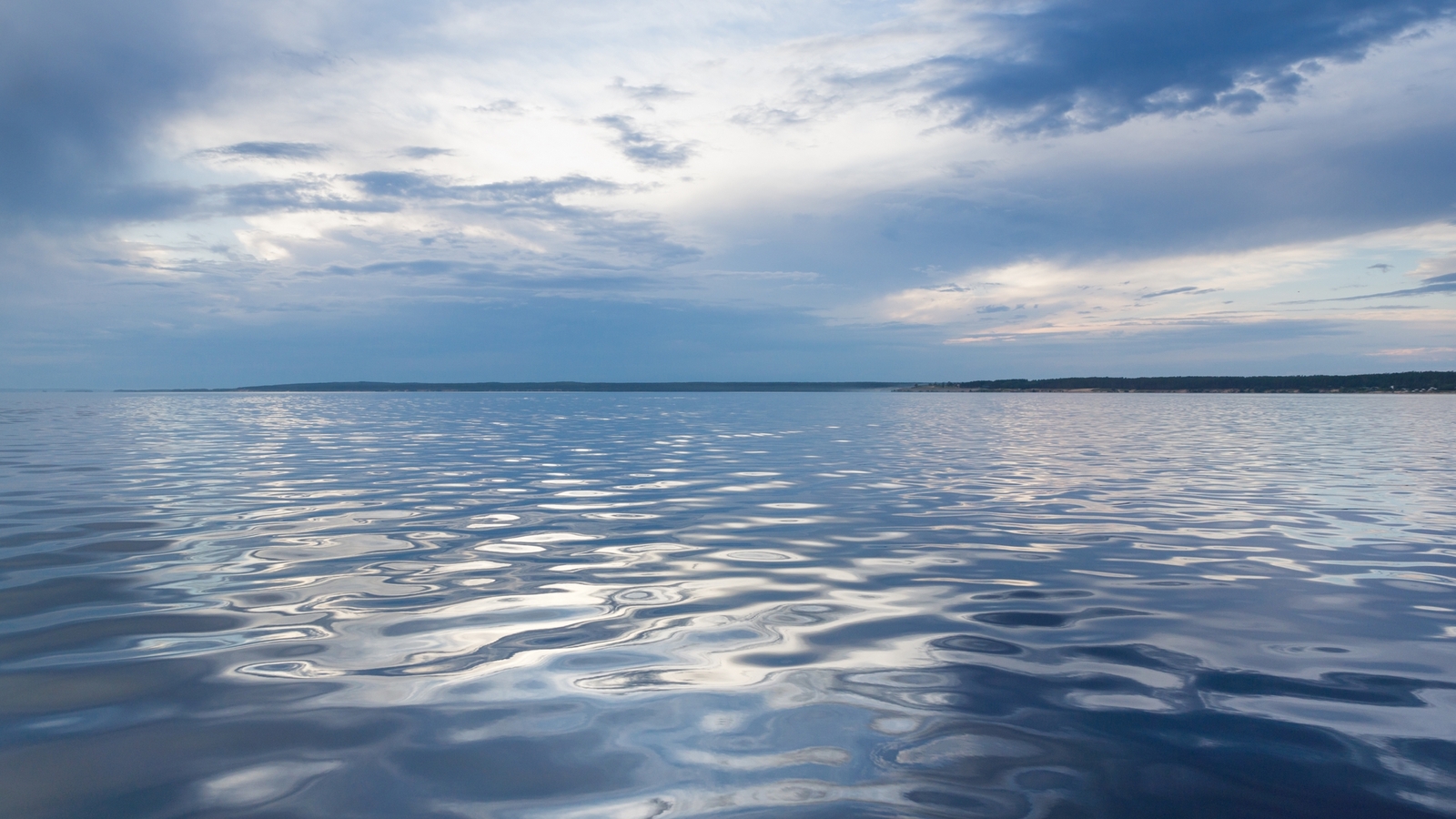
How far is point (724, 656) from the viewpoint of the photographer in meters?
6.84

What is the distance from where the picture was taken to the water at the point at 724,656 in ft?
15.0

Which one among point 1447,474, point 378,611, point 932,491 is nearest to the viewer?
point 378,611

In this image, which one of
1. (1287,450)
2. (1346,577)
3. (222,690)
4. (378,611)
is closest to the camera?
(222,690)

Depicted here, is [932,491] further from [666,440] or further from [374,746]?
[666,440]

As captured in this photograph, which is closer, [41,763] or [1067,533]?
[41,763]

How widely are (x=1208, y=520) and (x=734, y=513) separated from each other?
8533mm

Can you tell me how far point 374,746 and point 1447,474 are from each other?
27.1 meters

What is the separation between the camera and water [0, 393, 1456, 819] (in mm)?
4570

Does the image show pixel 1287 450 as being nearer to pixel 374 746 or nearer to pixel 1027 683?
pixel 1027 683

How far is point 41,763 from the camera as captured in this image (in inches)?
187

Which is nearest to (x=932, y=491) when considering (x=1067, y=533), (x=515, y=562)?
(x=1067, y=533)

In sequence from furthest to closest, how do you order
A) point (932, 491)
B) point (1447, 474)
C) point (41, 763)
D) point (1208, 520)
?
point (1447, 474) < point (932, 491) < point (1208, 520) < point (41, 763)

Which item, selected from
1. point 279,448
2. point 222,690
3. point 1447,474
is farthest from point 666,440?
point 222,690

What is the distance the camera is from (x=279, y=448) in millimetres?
29203
